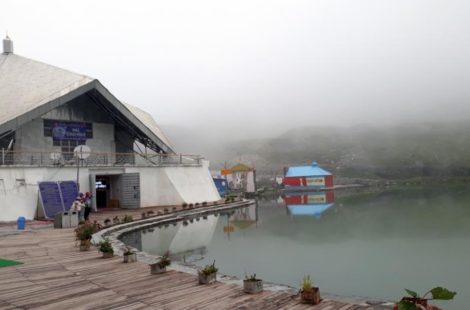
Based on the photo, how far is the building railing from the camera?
26947 mm

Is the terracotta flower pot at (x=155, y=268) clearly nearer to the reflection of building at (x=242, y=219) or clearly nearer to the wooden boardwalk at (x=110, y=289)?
the wooden boardwalk at (x=110, y=289)

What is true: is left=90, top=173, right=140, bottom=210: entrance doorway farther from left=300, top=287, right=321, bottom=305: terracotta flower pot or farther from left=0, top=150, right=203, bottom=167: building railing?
left=300, top=287, right=321, bottom=305: terracotta flower pot

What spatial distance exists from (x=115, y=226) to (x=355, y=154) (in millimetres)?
156920

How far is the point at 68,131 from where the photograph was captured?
31953 mm

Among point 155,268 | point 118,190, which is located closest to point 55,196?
point 118,190

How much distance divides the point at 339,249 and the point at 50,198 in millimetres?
17275

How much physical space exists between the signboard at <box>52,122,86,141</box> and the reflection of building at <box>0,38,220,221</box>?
73mm

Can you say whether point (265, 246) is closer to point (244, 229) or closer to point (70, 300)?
point (244, 229)

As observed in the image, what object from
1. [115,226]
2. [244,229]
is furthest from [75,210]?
[244,229]

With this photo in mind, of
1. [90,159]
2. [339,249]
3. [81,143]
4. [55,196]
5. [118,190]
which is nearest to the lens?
[339,249]

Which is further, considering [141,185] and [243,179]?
[243,179]

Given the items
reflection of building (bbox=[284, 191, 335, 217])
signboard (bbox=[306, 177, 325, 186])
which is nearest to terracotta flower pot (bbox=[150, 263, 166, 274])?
reflection of building (bbox=[284, 191, 335, 217])

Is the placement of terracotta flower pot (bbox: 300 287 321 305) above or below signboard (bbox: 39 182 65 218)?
→ below

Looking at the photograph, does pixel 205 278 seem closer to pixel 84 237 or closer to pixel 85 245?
pixel 85 245
